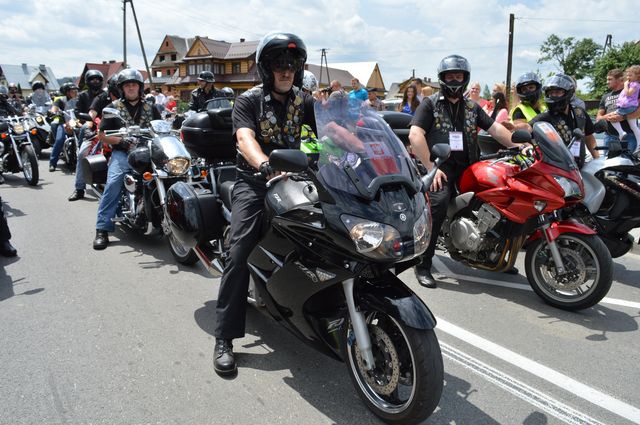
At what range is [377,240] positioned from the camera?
2.25 metres

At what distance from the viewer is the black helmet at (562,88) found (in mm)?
4922

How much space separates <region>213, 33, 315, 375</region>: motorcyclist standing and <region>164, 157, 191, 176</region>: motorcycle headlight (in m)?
1.72

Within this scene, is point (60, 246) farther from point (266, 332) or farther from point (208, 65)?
point (208, 65)

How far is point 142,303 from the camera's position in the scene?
4.13m

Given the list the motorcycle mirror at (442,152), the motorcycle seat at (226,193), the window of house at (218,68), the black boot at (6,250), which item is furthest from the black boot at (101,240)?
the window of house at (218,68)

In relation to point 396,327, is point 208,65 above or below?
above

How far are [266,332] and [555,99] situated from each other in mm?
3693

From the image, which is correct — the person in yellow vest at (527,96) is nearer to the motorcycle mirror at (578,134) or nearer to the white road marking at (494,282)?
the motorcycle mirror at (578,134)

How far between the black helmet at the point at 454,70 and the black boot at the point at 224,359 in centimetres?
306

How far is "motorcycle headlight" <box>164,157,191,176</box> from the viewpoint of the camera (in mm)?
4793

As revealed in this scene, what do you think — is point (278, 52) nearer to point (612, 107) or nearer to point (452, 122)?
point (452, 122)

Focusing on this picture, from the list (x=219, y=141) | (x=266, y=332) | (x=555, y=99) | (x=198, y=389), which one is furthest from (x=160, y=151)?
(x=555, y=99)

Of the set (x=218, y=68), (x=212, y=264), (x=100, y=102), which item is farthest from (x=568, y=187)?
(x=218, y=68)

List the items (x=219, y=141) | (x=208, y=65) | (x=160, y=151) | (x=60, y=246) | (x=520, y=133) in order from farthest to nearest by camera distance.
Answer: (x=208, y=65), (x=60, y=246), (x=160, y=151), (x=219, y=141), (x=520, y=133)
